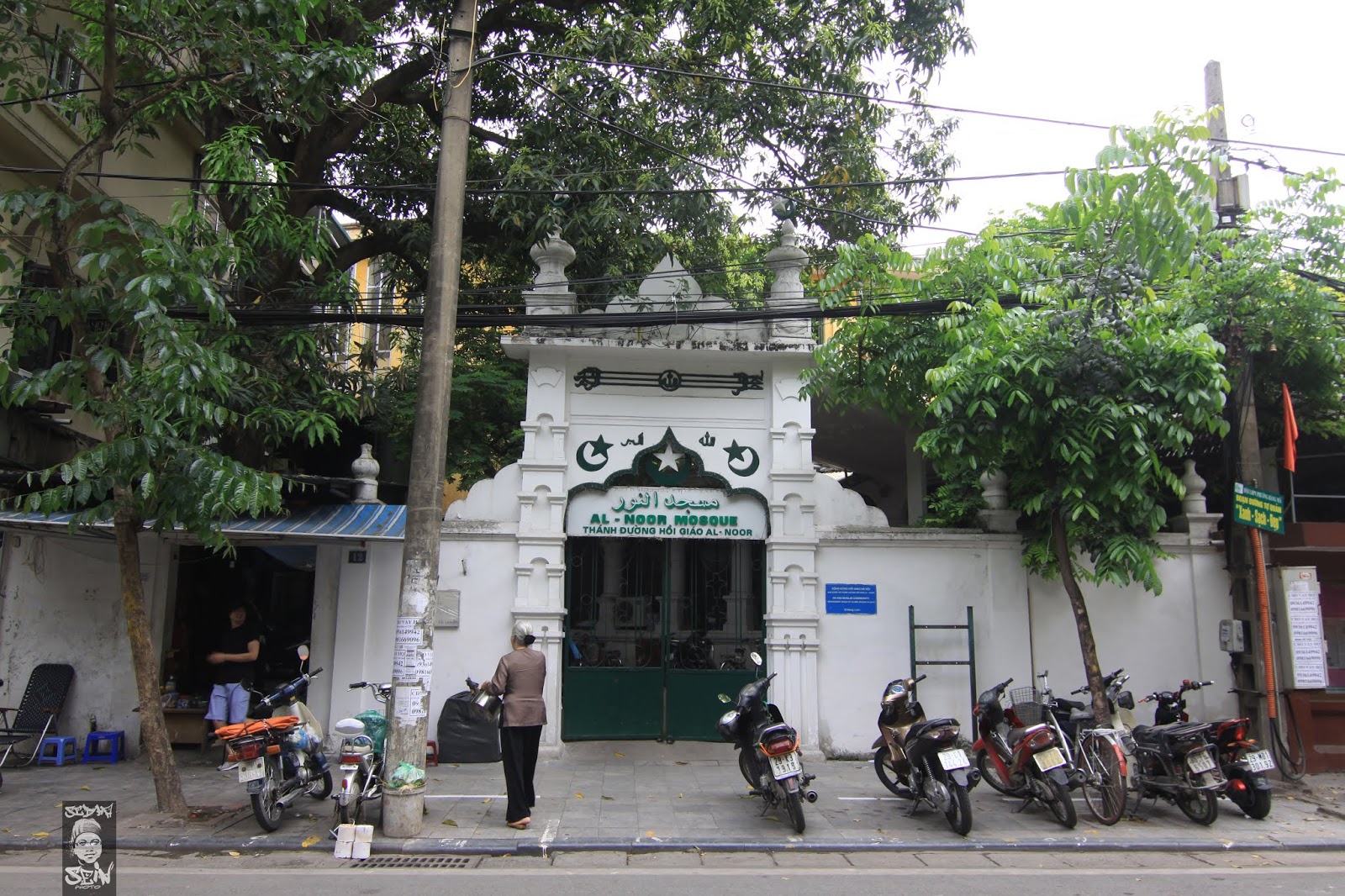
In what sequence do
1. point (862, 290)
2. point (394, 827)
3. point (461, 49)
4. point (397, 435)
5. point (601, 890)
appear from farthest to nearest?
point (397, 435), point (862, 290), point (461, 49), point (394, 827), point (601, 890)

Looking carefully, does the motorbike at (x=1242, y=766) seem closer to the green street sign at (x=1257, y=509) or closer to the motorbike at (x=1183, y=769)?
the motorbike at (x=1183, y=769)

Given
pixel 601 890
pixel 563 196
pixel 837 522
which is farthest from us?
pixel 563 196

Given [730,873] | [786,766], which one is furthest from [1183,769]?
[730,873]

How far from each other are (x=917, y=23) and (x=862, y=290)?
14.8 ft

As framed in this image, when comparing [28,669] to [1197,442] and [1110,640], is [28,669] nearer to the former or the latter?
[1110,640]

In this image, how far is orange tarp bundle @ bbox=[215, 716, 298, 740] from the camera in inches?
260

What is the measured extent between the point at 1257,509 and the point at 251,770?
368 inches

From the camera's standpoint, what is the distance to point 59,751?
9.22 m

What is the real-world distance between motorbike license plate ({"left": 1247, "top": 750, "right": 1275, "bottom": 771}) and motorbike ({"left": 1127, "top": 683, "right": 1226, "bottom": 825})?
232 mm

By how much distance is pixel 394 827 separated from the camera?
6605 mm

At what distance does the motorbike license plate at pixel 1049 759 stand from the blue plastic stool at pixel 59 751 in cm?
942

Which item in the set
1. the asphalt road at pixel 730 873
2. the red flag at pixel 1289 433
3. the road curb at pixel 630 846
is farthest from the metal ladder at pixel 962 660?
the red flag at pixel 1289 433

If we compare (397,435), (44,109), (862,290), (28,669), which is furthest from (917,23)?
(28,669)

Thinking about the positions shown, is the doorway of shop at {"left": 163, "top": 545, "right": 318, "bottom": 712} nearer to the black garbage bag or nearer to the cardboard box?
the black garbage bag
